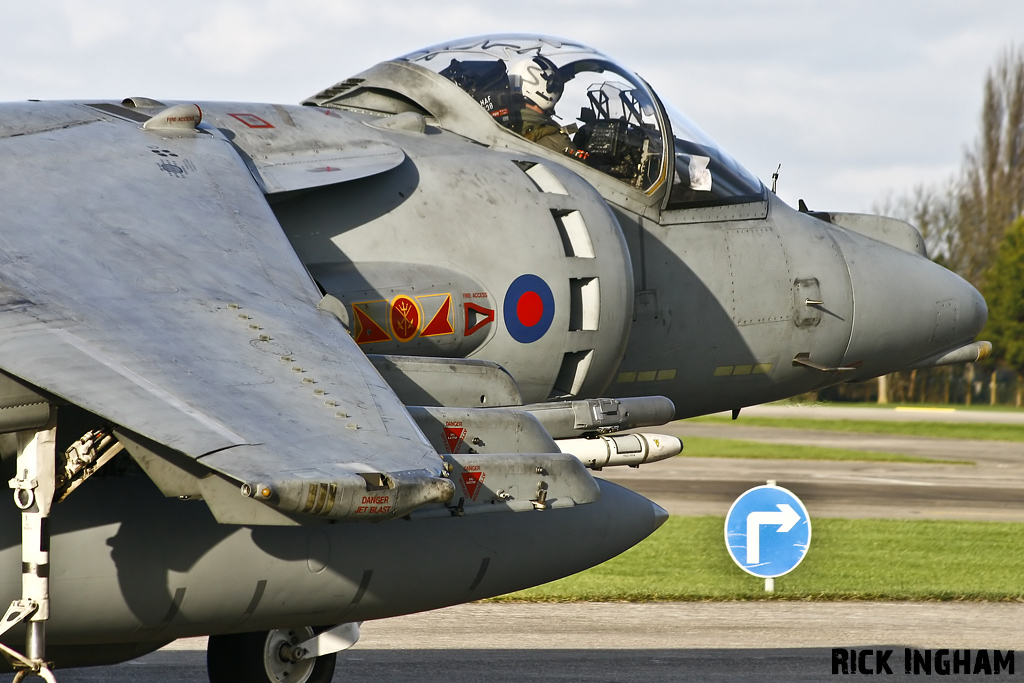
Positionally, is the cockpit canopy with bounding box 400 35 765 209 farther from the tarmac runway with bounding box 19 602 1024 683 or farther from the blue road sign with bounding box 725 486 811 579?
the blue road sign with bounding box 725 486 811 579

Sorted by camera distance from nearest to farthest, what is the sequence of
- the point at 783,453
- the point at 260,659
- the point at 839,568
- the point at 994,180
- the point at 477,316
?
the point at 477,316 → the point at 260,659 → the point at 839,568 → the point at 783,453 → the point at 994,180

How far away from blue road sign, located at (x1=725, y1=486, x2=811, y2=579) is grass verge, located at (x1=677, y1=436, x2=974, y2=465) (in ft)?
51.0

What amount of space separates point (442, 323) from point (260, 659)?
2.79 metres

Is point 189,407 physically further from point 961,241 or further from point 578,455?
point 961,241

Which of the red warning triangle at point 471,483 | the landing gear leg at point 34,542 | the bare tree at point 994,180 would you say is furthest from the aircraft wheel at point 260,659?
the bare tree at point 994,180

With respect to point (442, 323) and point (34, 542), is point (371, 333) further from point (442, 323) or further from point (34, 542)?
point (34, 542)

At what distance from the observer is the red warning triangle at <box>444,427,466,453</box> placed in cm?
504

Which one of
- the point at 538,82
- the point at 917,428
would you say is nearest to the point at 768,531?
Result: the point at 538,82

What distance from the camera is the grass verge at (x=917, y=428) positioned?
1484 inches

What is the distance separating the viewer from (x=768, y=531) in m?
11.9

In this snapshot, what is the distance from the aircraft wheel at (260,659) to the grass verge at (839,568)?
17.1ft

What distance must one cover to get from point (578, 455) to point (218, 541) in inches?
70.9

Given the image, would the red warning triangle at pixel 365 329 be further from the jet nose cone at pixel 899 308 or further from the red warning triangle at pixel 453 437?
the jet nose cone at pixel 899 308

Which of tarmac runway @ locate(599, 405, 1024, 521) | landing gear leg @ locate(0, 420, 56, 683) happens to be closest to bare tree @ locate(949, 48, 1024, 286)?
tarmac runway @ locate(599, 405, 1024, 521)
